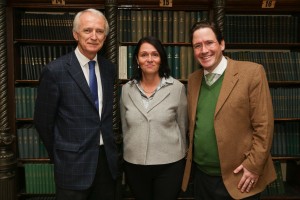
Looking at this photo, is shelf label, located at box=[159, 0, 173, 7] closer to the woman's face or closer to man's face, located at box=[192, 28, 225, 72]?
the woman's face

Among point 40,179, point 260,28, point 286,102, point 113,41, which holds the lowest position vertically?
point 40,179

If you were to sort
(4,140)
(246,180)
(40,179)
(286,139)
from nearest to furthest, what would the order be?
(246,180), (4,140), (40,179), (286,139)

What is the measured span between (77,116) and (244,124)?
860mm

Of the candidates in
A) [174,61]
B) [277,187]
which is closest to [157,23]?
[174,61]

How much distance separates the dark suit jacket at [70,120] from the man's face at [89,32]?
94 millimetres

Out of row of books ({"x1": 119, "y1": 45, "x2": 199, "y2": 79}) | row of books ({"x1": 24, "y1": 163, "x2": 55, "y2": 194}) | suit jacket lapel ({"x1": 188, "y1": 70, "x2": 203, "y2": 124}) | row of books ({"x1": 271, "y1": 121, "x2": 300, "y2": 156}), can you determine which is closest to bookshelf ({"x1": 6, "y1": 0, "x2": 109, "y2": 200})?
row of books ({"x1": 24, "y1": 163, "x2": 55, "y2": 194})

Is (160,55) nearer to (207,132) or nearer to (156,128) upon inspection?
Answer: (156,128)

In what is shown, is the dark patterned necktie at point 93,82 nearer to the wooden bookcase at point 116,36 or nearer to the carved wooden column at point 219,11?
the wooden bookcase at point 116,36

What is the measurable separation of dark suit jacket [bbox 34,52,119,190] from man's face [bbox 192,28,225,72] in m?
0.63

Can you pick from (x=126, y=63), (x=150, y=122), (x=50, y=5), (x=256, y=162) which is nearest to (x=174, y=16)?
(x=126, y=63)

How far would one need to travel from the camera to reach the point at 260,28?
2.64 meters

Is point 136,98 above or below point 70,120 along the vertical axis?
above

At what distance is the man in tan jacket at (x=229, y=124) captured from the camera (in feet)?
4.74

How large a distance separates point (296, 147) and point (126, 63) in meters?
1.77
